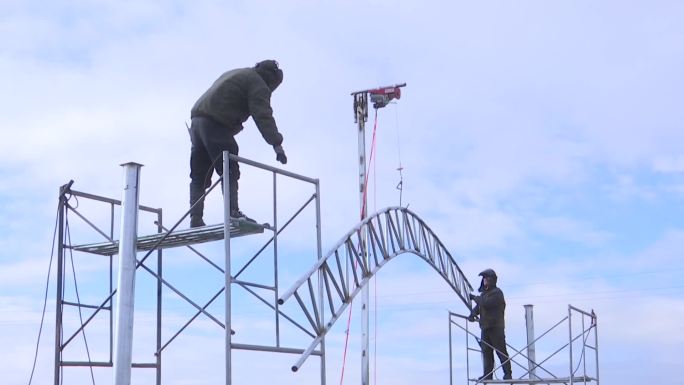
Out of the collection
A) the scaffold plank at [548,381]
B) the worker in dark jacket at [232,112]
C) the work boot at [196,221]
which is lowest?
the scaffold plank at [548,381]

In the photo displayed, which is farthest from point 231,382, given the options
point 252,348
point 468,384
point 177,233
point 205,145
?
point 468,384

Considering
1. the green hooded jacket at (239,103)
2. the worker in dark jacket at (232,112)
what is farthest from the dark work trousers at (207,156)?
the green hooded jacket at (239,103)

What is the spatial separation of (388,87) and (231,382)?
13600mm

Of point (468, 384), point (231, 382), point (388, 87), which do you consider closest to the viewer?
point (231, 382)

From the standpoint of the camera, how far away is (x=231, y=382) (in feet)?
31.6

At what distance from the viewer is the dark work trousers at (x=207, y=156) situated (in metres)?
10.9

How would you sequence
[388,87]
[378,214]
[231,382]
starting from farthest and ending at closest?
[388,87], [378,214], [231,382]

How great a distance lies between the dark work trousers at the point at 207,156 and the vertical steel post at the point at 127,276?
71 cm

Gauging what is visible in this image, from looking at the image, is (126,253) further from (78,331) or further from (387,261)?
(387,261)

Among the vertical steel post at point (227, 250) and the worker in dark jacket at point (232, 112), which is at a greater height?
the worker in dark jacket at point (232, 112)

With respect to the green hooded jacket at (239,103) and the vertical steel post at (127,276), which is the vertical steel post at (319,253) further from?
the vertical steel post at (127,276)

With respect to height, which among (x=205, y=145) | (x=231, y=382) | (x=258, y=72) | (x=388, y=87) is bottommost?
(x=231, y=382)

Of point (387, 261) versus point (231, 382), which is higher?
point (387, 261)

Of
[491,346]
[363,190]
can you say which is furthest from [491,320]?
[363,190]
